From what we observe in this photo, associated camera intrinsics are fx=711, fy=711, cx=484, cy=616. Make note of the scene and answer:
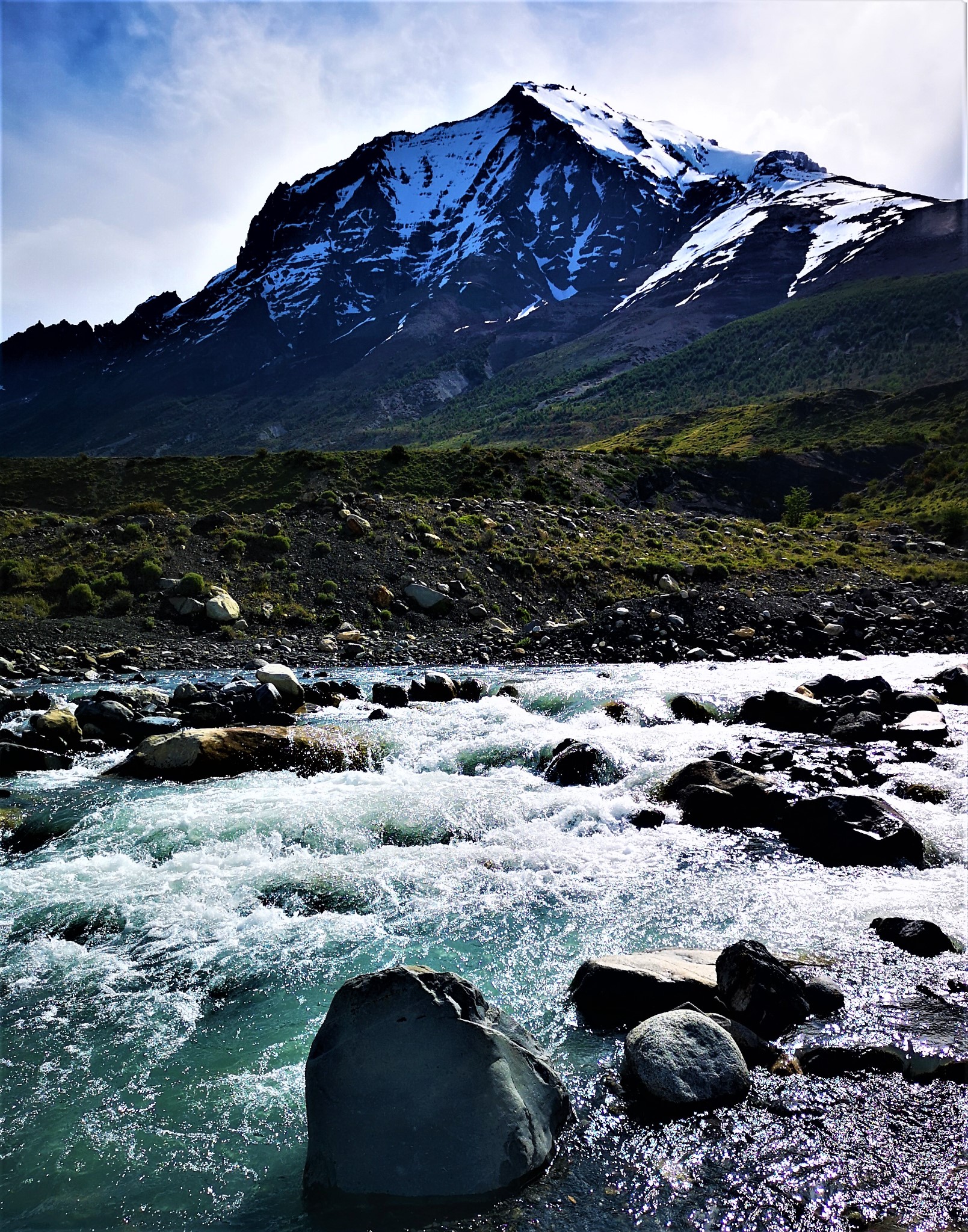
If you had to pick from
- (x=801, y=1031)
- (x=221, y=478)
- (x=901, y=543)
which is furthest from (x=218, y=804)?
(x=901, y=543)

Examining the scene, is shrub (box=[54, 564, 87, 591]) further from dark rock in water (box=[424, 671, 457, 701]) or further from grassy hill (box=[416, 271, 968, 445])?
grassy hill (box=[416, 271, 968, 445])

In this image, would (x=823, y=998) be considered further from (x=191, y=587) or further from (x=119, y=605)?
(x=119, y=605)

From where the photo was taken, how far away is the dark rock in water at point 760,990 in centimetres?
621

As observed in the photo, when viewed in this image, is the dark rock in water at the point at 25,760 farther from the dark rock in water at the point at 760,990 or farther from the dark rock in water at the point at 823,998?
the dark rock in water at the point at 823,998

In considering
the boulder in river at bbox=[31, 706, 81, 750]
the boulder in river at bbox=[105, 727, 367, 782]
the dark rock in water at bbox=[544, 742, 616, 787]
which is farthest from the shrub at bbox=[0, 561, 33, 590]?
the dark rock in water at bbox=[544, 742, 616, 787]

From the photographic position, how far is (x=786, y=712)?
17.4 m

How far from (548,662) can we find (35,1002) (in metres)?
20.1

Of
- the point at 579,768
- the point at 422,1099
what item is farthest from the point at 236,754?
the point at 422,1099

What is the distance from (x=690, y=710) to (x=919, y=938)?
1065 centimetres

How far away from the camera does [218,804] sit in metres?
11.8

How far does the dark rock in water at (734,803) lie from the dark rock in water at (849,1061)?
18.3ft

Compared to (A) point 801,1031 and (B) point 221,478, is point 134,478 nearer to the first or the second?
(B) point 221,478

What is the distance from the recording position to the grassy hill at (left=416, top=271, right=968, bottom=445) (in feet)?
357

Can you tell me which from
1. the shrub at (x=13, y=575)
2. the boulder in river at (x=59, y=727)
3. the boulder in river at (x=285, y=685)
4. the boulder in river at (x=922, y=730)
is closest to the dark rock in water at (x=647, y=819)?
the boulder in river at (x=922, y=730)
